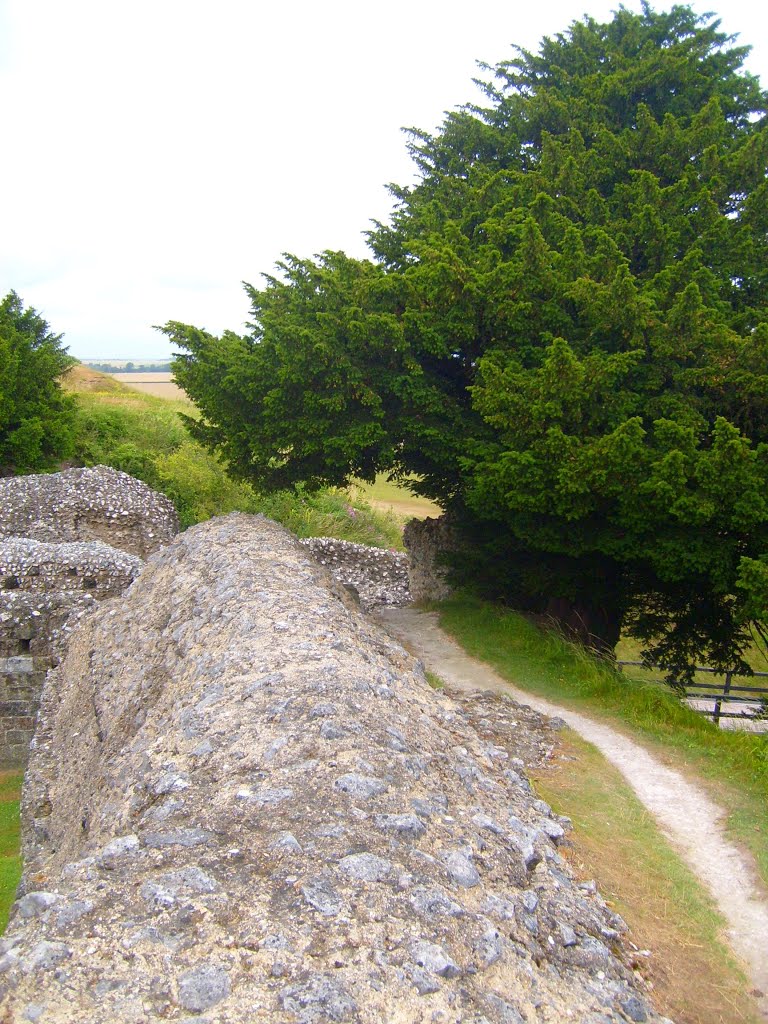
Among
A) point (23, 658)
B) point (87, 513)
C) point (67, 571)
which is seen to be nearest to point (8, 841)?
point (23, 658)

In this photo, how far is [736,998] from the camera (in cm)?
419

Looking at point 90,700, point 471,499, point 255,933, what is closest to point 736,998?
point 255,933

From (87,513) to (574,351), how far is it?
10.8 meters

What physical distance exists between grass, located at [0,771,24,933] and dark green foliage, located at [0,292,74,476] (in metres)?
12.1

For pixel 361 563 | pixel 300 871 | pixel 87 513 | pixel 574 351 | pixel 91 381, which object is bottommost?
pixel 361 563

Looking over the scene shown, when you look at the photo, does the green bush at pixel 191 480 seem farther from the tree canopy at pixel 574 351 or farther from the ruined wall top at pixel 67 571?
the tree canopy at pixel 574 351

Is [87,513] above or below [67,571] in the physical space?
above

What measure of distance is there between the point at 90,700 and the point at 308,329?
559cm

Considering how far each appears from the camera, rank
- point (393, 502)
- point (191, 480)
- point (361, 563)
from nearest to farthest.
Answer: point (361, 563), point (191, 480), point (393, 502)

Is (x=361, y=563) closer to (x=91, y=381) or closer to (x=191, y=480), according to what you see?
(x=191, y=480)

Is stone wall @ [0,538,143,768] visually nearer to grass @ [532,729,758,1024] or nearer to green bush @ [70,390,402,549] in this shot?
grass @ [532,729,758,1024]

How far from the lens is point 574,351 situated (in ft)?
34.2

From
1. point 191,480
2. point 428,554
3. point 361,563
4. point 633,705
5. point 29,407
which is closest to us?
point 633,705

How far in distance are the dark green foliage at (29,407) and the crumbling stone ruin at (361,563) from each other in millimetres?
7623
